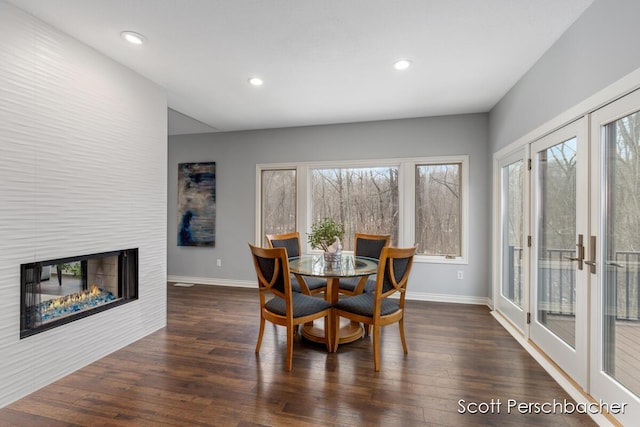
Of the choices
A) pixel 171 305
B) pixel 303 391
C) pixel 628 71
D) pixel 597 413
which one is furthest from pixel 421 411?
pixel 171 305

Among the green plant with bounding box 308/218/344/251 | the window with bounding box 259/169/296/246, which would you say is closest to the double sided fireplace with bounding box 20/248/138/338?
the green plant with bounding box 308/218/344/251

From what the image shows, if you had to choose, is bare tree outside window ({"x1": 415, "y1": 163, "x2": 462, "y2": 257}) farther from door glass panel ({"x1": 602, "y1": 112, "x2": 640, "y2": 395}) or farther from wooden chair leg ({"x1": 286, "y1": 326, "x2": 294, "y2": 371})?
wooden chair leg ({"x1": 286, "y1": 326, "x2": 294, "y2": 371})

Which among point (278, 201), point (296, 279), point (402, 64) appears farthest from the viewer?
point (278, 201)

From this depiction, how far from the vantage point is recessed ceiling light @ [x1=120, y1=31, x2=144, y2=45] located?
2410 mm

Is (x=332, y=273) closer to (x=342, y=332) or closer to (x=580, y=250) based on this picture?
(x=342, y=332)

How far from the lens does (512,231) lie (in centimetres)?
357

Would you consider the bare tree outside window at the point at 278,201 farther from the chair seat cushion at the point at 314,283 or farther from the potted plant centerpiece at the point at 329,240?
the potted plant centerpiece at the point at 329,240

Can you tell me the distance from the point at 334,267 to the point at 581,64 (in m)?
2.40

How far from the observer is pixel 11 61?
209 cm

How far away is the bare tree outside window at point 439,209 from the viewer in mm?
4508

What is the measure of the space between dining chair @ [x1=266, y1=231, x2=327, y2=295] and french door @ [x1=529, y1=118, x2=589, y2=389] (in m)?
2.03

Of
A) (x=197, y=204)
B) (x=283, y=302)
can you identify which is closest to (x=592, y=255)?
(x=283, y=302)

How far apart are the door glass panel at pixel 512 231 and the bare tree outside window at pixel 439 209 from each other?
28.1 inches

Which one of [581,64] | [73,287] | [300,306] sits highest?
[581,64]
